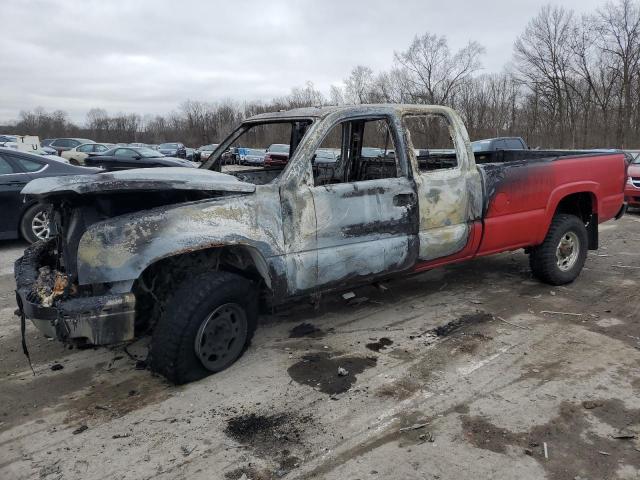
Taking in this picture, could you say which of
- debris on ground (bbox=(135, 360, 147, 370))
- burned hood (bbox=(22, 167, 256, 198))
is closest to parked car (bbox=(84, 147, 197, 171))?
debris on ground (bbox=(135, 360, 147, 370))

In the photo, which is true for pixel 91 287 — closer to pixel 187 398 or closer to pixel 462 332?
pixel 187 398

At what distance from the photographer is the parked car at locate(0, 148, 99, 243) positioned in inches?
298

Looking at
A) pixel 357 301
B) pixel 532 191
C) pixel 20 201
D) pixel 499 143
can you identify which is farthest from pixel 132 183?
pixel 499 143

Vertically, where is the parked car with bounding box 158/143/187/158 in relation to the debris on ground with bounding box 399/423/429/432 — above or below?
above

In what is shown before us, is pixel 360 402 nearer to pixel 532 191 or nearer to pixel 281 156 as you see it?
pixel 532 191

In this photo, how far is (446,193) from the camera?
467cm

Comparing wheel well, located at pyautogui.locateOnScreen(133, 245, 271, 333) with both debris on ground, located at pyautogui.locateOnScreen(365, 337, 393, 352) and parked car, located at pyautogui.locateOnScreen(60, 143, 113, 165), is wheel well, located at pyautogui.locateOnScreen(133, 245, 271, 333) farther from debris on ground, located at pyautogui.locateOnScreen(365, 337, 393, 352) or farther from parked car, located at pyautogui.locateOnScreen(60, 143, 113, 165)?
parked car, located at pyautogui.locateOnScreen(60, 143, 113, 165)

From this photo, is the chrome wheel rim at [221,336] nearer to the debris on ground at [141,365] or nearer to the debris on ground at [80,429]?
the debris on ground at [141,365]

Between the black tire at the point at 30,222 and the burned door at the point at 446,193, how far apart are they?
19.1 feet

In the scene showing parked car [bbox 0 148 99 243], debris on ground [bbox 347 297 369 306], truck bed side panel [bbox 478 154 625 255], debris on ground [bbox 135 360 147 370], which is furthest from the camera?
parked car [bbox 0 148 99 243]

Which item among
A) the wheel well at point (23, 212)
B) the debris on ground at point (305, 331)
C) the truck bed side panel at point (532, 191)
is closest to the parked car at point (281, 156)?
the debris on ground at point (305, 331)

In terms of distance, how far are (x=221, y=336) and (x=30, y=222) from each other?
5.46m

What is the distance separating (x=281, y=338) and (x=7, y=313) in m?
2.86

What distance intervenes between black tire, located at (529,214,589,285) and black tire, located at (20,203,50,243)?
6.79 meters
